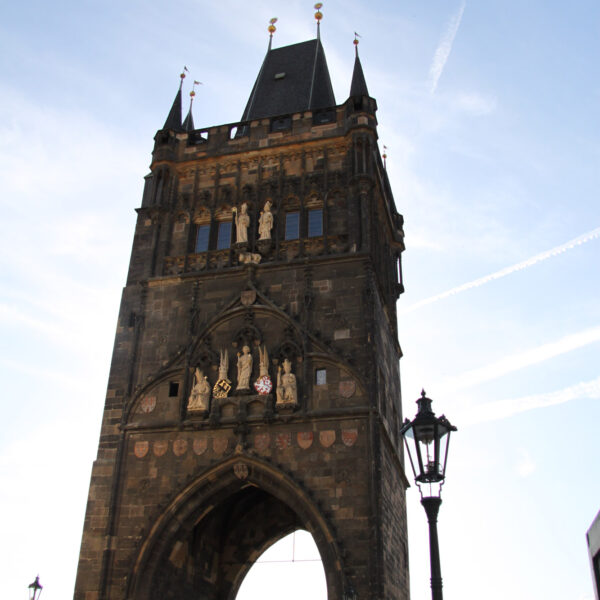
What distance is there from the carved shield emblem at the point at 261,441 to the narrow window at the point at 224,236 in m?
5.83

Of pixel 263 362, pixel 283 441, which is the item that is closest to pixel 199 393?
pixel 263 362

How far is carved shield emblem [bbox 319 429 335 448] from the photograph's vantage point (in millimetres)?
16766

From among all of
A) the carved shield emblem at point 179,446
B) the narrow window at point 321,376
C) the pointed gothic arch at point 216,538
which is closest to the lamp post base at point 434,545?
the pointed gothic arch at point 216,538

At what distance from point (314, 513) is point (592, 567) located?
787 centimetres

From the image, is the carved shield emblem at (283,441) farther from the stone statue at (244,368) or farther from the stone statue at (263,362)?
the stone statue at (263,362)

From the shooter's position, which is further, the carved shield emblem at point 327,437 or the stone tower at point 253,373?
the carved shield emblem at point 327,437

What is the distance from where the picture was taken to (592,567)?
29.3 ft

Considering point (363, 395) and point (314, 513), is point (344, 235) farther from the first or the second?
point (314, 513)

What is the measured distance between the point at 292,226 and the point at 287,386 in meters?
5.06

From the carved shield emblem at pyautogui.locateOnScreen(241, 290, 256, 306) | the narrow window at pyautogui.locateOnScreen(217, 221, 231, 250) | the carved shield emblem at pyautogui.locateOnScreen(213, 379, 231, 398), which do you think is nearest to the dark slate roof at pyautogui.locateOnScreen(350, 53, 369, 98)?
the narrow window at pyautogui.locateOnScreen(217, 221, 231, 250)

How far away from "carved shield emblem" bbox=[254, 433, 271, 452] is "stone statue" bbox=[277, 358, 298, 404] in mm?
834

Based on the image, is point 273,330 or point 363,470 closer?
point 363,470

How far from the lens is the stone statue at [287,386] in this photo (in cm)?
1731

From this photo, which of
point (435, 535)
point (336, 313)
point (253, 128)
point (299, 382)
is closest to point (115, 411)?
point (299, 382)
